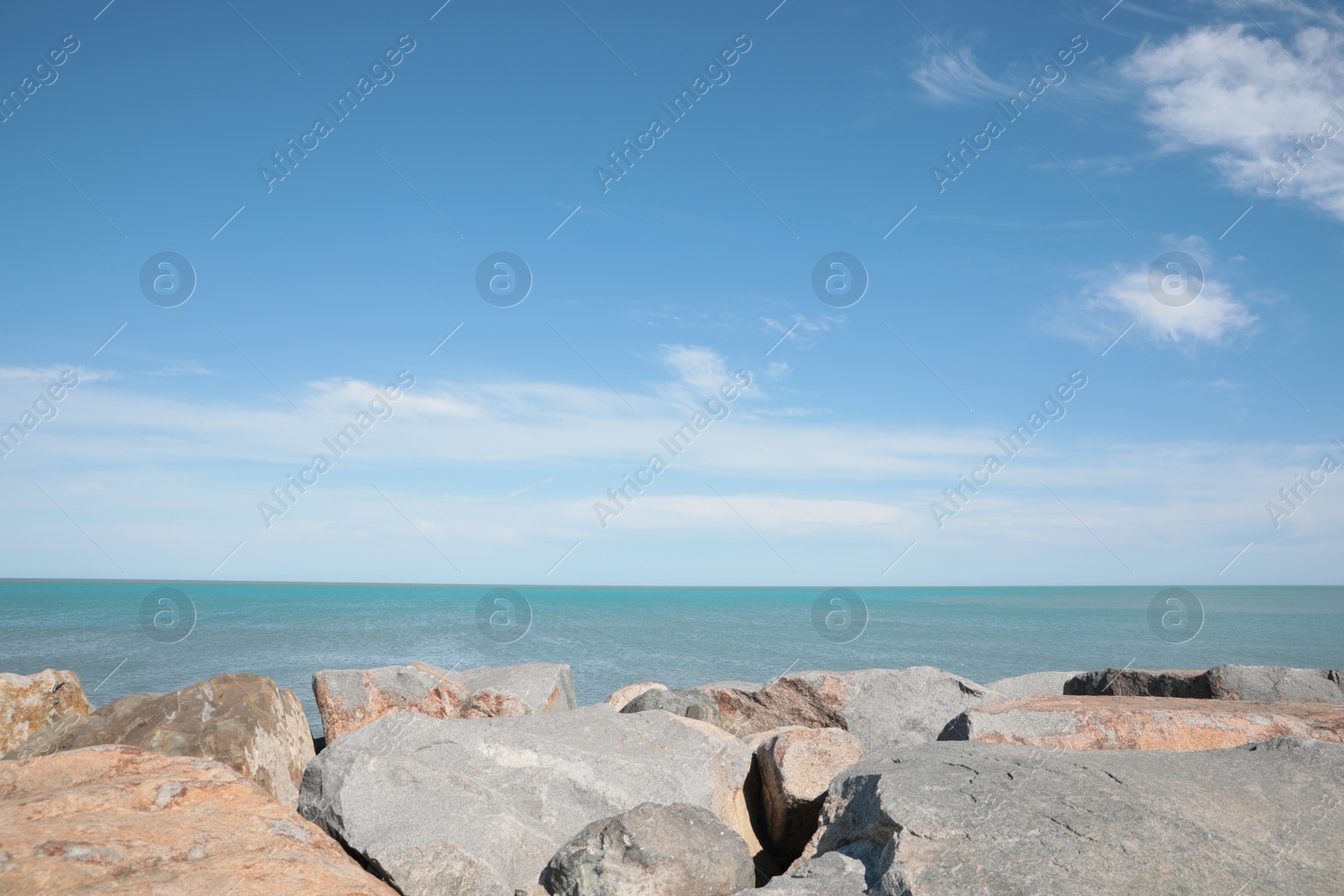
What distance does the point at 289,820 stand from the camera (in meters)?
4.70

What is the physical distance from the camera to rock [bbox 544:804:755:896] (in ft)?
15.1

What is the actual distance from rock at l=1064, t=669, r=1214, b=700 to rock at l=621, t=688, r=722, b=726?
3.99 meters

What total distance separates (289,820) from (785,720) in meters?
5.72

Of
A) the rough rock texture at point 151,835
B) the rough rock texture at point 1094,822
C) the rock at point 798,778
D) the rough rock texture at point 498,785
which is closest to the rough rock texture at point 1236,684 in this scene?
the rough rock texture at point 1094,822

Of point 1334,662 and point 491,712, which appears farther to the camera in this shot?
point 1334,662

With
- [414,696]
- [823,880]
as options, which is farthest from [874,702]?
[414,696]

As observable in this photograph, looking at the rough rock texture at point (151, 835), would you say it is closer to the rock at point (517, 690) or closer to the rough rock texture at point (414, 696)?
the rock at point (517, 690)

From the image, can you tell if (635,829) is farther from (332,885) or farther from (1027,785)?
(1027,785)

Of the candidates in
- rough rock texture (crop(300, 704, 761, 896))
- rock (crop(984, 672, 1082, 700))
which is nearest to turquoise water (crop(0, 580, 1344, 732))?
rock (crop(984, 672, 1082, 700))

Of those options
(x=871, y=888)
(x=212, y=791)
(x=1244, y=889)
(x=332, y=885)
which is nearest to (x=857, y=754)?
(x=871, y=888)

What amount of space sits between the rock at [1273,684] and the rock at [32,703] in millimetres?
11389

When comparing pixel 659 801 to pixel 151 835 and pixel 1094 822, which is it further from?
pixel 151 835

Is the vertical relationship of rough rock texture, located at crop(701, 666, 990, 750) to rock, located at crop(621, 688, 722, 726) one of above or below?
above

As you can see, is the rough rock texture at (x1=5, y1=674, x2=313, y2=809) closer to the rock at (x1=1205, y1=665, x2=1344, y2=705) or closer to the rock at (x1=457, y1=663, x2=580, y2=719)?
the rock at (x1=457, y1=663, x2=580, y2=719)
